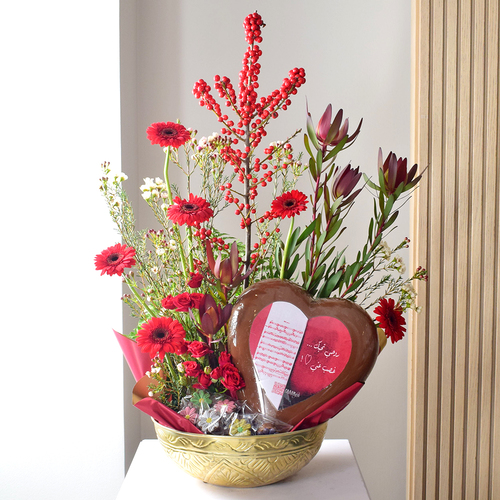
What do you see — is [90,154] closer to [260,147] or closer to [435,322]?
[260,147]

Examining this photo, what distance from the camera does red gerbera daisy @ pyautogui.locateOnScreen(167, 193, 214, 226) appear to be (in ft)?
2.64

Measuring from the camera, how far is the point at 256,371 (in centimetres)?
86

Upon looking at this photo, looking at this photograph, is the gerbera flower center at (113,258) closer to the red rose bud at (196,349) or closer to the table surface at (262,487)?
the red rose bud at (196,349)

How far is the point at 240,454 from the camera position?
0.82m

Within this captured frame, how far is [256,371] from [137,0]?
136 centimetres

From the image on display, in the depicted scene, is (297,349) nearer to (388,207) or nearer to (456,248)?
(388,207)

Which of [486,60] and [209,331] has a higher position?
[486,60]

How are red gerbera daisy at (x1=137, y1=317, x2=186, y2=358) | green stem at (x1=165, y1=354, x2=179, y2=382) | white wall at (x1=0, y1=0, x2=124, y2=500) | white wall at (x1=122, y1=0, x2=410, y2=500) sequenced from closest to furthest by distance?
red gerbera daisy at (x1=137, y1=317, x2=186, y2=358), green stem at (x1=165, y1=354, x2=179, y2=382), white wall at (x1=0, y1=0, x2=124, y2=500), white wall at (x1=122, y1=0, x2=410, y2=500)

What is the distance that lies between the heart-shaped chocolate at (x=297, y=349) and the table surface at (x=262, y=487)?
0.50 feet

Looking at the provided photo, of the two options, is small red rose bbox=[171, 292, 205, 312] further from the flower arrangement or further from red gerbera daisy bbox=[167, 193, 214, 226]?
red gerbera daisy bbox=[167, 193, 214, 226]

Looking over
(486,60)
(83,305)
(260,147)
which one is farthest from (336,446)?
(486,60)

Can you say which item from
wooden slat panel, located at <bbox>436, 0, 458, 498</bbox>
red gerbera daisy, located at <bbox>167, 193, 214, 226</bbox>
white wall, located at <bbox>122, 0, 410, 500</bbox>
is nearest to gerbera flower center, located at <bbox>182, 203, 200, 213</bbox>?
red gerbera daisy, located at <bbox>167, 193, 214, 226</bbox>

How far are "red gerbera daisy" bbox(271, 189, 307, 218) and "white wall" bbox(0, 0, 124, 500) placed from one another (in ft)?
2.53

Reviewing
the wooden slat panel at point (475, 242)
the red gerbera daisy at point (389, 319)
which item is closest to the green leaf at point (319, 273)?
the red gerbera daisy at point (389, 319)
